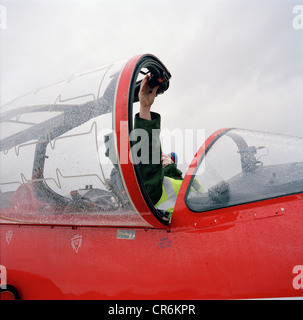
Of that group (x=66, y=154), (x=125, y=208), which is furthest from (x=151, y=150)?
(x=66, y=154)

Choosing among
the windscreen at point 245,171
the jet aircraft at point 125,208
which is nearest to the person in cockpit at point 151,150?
the jet aircraft at point 125,208

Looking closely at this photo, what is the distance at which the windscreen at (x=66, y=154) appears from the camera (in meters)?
1.36

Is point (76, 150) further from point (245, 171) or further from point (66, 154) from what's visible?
point (245, 171)

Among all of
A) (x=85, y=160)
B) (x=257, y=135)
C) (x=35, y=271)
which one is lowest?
(x=35, y=271)

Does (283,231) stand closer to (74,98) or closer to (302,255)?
(302,255)

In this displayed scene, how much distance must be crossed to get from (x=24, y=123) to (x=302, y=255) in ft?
6.07

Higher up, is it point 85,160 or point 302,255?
point 85,160

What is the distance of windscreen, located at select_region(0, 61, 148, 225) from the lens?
136cm

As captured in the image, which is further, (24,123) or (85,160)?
(24,123)

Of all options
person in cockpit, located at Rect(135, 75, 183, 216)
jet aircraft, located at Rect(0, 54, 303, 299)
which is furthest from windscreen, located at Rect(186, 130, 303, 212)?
person in cockpit, located at Rect(135, 75, 183, 216)

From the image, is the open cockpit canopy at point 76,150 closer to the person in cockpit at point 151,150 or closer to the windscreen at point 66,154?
the windscreen at point 66,154

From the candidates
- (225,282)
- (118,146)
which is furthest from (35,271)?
(225,282)

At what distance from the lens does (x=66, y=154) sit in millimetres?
1462

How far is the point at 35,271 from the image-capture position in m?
1.74
